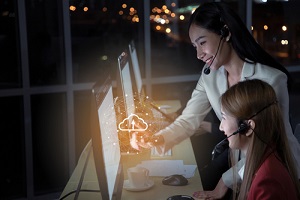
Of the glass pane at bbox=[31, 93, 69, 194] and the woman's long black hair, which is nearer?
the woman's long black hair

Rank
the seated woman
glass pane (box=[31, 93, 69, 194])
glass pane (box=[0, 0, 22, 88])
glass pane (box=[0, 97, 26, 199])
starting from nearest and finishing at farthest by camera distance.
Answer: the seated woman, glass pane (box=[0, 0, 22, 88]), glass pane (box=[0, 97, 26, 199]), glass pane (box=[31, 93, 69, 194])

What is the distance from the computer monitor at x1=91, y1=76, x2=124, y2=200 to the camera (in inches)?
62.4

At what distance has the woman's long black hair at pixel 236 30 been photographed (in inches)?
93.0

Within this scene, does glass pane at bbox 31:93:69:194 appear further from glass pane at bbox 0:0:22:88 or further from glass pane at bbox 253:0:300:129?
glass pane at bbox 253:0:300:129

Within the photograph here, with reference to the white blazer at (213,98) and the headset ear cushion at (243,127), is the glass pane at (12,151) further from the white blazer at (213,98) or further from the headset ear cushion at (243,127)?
the headset ear cushion at (243,127)

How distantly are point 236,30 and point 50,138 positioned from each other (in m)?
2.59

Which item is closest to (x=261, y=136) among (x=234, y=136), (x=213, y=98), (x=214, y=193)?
(x=234, y=136)

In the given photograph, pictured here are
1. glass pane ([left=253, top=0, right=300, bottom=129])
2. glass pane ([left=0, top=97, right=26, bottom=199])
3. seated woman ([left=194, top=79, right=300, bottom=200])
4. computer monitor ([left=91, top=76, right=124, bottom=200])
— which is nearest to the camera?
computer monitor ([left=91, top=76, right=124, bottom=200])

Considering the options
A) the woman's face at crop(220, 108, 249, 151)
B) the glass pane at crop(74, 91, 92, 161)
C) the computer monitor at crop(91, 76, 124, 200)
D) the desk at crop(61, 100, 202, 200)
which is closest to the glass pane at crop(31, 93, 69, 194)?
the glass pane at crop(74, 91, 92, 161)

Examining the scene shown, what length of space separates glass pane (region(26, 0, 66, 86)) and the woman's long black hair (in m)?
2.01

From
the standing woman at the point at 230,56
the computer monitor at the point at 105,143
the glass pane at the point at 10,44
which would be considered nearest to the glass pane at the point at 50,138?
the glass pane at the point at 10,44

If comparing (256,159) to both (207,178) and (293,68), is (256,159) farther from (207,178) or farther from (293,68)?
(293,68)

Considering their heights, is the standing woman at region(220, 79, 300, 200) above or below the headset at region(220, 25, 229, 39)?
below

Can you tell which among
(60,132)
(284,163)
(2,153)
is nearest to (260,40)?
(60,132)
